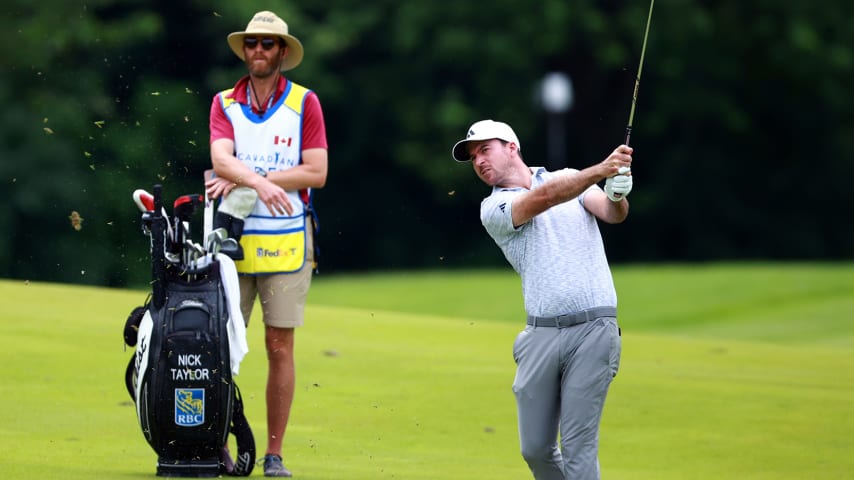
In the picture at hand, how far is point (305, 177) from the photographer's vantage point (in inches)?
279

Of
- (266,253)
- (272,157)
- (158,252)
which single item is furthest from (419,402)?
(158,252)

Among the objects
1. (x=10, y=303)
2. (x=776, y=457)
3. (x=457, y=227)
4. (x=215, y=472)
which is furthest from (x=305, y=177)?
(x=457, y=227)

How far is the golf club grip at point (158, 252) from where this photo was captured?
655cm

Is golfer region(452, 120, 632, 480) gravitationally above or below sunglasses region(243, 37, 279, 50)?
below

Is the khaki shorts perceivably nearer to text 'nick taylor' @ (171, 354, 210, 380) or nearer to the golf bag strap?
the golf bag strap

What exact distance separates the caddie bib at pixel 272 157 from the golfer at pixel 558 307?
1.20 metres

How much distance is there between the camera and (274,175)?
277 inches

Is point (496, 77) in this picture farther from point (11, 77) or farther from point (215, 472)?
point (215, 472)

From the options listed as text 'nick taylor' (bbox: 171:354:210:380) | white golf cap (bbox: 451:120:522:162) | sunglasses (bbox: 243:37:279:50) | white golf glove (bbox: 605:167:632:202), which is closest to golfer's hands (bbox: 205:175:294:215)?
sunglasses (bbox: 243:37:279:50)

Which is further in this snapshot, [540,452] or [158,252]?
[158,252]

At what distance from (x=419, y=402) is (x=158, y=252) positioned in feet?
12.2

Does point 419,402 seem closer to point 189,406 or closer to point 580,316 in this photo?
point 189,406

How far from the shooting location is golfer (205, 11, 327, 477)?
23.1 feet

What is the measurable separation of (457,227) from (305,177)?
3079 cm
